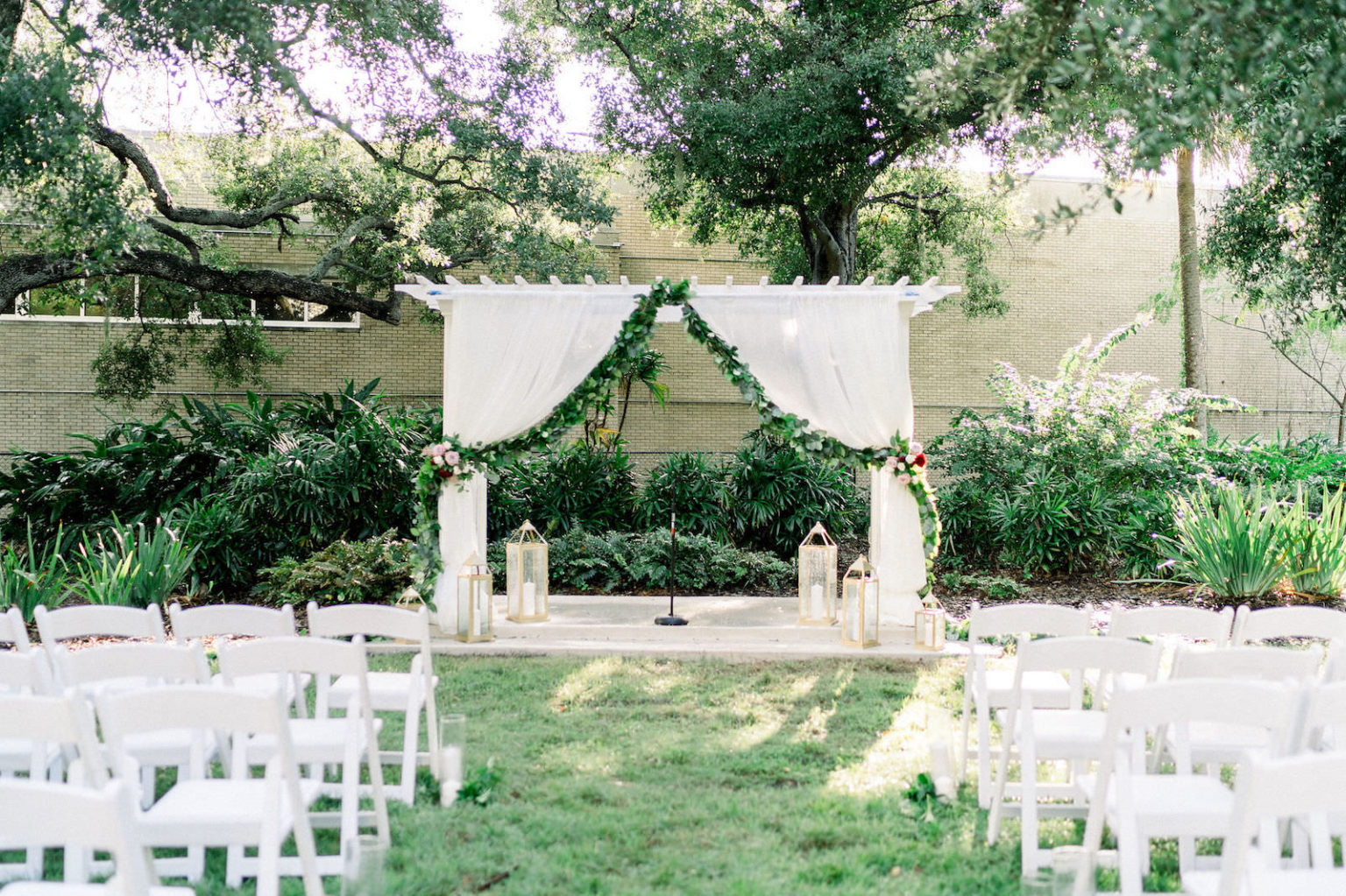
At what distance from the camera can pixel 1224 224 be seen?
31.8 ft

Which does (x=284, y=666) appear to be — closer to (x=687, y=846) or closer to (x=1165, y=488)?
(x=687, y=846)

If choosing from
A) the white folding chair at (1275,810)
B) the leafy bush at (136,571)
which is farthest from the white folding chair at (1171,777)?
the leafy bush at (136,571)

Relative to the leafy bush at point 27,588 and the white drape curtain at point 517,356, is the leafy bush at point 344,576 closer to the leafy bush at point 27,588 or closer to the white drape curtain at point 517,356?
the white drape curtain at point 517,356

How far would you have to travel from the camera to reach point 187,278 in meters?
12.0

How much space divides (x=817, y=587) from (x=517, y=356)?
112 inches

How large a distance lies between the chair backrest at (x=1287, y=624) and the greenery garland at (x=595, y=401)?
3.18 m

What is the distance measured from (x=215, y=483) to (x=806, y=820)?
811 cm

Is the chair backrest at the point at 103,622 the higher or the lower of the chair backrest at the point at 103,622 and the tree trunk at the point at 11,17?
the lower

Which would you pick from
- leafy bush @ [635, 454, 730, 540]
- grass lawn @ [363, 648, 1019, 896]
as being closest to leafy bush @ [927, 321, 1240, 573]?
leafy bush @ [635, 454, 730, 540]

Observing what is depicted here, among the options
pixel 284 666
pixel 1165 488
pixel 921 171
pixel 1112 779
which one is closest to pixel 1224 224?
pixel 1165 488

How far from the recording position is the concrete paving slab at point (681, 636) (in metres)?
7.13

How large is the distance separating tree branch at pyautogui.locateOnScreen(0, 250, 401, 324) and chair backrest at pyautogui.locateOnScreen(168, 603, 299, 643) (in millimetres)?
6762

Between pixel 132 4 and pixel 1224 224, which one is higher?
pixel 132 4

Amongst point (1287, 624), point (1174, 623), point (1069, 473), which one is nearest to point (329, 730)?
point (1174, 623)
